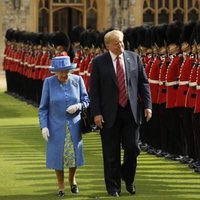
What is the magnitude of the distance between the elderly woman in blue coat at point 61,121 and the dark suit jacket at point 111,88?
0.23m

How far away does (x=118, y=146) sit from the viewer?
10180 mm

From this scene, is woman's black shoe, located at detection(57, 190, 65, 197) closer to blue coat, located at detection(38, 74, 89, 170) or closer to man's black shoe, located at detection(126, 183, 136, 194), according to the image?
blue coat, located at detection(38, 74, 89, 170)

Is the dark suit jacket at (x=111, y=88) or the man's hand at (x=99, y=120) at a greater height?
the dark suit jacket at (x=111, y=88)

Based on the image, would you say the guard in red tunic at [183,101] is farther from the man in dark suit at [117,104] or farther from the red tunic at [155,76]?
the man in dark suit at [117,104]

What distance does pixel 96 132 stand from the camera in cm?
1795

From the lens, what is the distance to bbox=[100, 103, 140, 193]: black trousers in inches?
396

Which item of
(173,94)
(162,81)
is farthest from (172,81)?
(162,81)

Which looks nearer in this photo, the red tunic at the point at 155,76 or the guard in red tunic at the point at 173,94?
the guard in red tunic at the point at 173,94

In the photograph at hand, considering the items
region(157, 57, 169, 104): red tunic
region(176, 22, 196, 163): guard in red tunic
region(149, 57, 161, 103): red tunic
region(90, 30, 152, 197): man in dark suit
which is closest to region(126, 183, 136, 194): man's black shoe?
region(90, 30, 152, 197): man in dark suit

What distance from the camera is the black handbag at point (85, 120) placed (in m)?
10.2

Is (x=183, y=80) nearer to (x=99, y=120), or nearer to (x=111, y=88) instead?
(x=111, y=88)

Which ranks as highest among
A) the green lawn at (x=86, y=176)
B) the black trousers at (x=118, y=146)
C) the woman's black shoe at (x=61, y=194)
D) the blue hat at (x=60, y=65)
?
the blue hat at (x=60, y=65)

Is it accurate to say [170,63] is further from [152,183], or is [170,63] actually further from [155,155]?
[152,183]

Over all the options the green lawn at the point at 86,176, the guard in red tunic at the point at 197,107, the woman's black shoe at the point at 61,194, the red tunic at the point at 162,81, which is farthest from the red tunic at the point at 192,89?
the woman's black shoe at the point at 61,194
